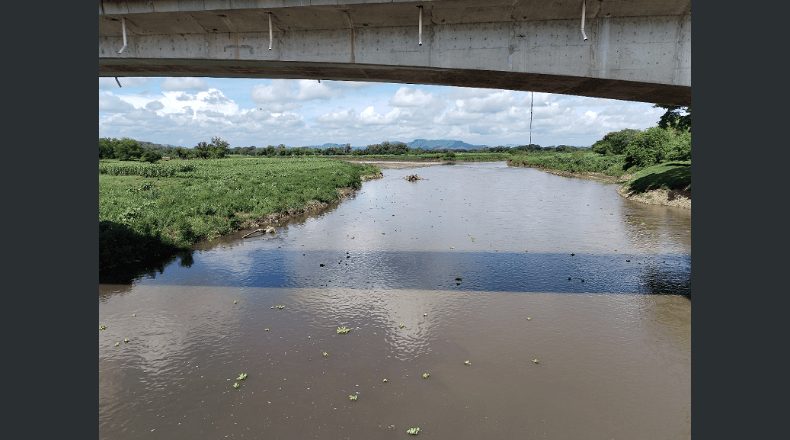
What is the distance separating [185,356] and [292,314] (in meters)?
2.79

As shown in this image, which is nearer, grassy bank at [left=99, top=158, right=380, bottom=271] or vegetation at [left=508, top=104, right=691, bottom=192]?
grassy bank at [left=99, top=158, right=380, bottom=271]

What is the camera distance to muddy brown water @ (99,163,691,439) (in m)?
6.75

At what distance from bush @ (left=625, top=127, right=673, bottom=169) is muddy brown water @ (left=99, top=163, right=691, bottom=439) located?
2603 cm

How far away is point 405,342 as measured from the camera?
9258mm

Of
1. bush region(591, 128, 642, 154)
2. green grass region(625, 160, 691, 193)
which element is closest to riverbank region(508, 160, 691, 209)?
green grass region(625, 160, 691, 193)

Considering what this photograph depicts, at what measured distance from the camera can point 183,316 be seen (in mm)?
10766

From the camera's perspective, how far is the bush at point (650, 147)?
38.8m

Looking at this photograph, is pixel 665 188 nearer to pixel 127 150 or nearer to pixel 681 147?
pixel 681 147

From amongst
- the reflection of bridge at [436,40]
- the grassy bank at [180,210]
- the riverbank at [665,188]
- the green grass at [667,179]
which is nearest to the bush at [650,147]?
the green grass at [667,179]

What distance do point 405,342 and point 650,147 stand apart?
42111mm

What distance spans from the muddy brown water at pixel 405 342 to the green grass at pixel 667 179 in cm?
1281

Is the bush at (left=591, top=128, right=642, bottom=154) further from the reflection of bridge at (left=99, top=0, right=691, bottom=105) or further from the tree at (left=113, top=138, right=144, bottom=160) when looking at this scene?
the tree at (left=113, top=138, right=144, bottom=160)

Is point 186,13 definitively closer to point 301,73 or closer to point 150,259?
point 301,73

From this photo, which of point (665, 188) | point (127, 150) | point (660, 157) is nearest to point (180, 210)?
point (665, 188)
